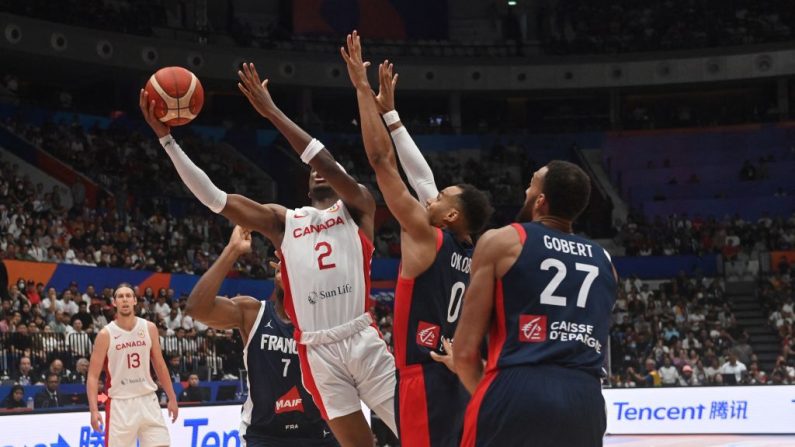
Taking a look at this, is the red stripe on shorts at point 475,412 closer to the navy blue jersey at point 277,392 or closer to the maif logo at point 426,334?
the maif logo at point 426,334

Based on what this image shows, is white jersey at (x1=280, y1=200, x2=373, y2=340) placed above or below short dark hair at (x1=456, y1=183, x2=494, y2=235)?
below

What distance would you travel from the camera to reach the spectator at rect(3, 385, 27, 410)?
1475cm

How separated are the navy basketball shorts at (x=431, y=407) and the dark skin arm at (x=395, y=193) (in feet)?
1.57

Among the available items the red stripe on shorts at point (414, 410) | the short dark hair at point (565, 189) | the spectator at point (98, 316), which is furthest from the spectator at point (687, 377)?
the short dark hair at point (565, 189)

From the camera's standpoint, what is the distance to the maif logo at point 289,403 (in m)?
6.39

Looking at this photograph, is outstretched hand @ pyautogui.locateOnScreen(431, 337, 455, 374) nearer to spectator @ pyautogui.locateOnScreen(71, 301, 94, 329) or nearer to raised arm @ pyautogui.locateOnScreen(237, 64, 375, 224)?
raised arm @ pyautogui.locateOnScreen(237, 64, 375, 224)

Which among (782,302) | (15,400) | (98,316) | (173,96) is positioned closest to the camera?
(173,96)

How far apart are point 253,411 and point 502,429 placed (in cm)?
295

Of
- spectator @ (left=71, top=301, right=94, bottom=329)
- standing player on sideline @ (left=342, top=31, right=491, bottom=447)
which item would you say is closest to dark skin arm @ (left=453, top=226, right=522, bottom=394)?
standing player on sideline @ (left=342, top=31, right=491, bottom=447)

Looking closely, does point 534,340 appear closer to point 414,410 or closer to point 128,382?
point 414,410

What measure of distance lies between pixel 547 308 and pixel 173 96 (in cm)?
299

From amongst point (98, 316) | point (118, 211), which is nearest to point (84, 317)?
point (98, 316)

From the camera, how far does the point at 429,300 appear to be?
505 cm

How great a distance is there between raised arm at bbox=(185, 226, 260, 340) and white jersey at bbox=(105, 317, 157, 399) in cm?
343
